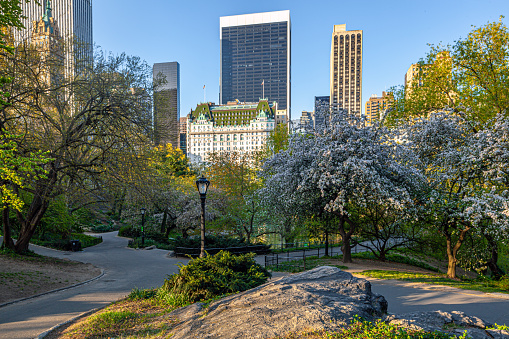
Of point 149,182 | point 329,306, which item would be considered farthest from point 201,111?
point 329,306

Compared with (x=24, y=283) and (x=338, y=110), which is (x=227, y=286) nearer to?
(x=24, y=283)

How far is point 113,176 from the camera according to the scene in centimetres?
1683

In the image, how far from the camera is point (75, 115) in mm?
17812

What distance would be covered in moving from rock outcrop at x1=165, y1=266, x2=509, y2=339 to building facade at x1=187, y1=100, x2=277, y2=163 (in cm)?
17649

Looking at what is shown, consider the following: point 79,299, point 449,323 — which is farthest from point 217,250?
point 449,323

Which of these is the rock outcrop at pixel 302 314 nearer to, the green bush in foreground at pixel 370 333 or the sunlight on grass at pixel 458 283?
the green bush in foreground at pixel 370 333

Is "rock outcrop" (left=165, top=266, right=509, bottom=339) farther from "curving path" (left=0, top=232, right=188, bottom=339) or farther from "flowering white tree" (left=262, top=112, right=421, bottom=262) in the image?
"flowering white tree" (left=262, top=112, right=421, bottom=262)

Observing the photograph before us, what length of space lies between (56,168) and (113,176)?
9.36 ft

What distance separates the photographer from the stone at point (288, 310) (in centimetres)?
554

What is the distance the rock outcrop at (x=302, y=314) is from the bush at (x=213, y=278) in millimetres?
1333

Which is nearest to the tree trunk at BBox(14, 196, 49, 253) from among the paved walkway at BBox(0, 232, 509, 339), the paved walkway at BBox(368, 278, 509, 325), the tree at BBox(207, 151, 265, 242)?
the paved walkway at BBox(0, 232, 509, 339)

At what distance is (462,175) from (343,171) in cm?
585

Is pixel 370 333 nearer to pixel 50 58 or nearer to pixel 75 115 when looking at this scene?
pixel 75 115

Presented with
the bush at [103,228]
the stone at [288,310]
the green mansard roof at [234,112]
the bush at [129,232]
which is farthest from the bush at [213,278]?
the green mansard roof at [234,112]
